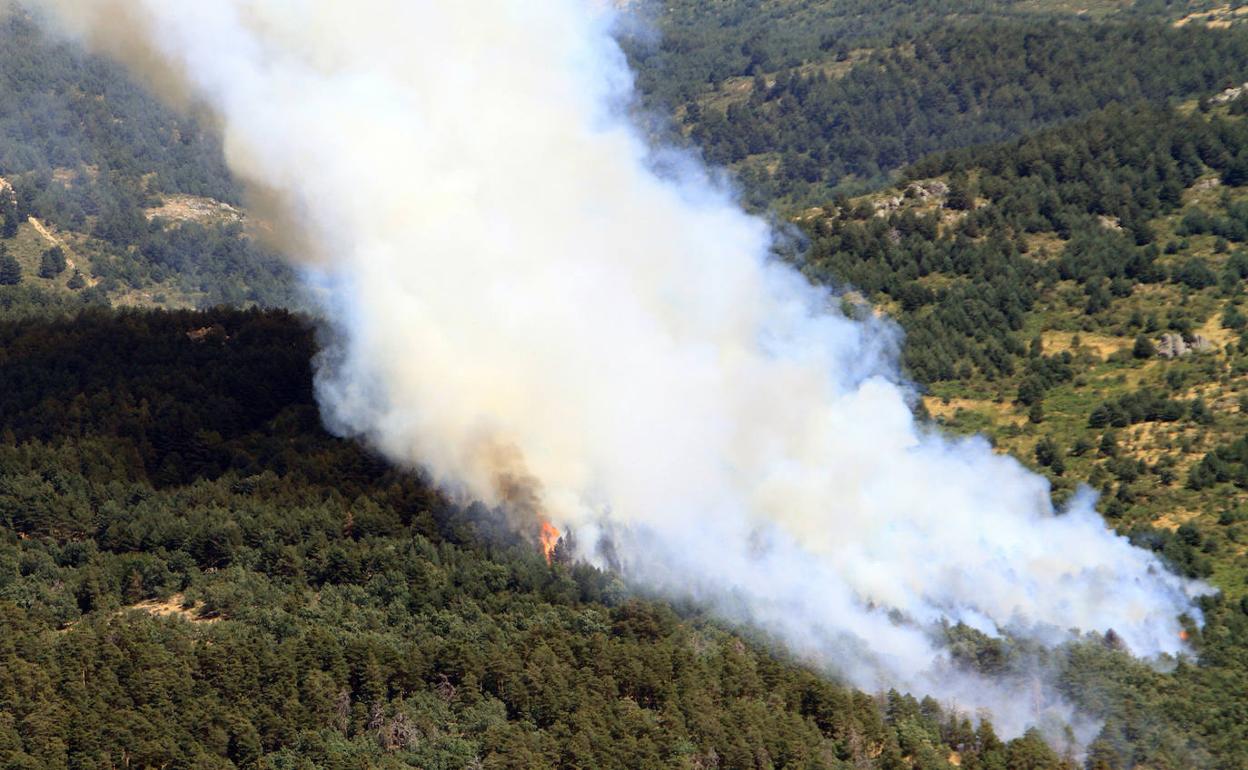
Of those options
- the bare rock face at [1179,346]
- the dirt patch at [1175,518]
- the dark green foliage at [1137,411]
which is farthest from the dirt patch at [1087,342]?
the dirt patch at [1175,518]

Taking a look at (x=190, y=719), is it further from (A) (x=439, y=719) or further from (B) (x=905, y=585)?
(B) (x=905, y=585)

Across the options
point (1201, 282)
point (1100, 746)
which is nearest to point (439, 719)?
point (1100, 746)

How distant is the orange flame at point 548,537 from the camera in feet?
356

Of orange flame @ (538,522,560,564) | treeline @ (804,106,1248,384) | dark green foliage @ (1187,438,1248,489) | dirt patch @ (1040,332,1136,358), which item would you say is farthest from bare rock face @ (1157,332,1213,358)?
orange flame @ (538,522,560,564)

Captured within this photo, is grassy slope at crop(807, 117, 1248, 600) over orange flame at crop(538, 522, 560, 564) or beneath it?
over

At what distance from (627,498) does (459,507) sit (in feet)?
29.4

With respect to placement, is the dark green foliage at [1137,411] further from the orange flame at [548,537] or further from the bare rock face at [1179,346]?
the orange flame at [548,537]

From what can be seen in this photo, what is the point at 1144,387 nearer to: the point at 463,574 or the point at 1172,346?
the point at 1172,346

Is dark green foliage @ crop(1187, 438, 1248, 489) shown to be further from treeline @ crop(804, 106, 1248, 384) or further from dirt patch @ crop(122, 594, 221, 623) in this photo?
dirt patch @ crop(122, 594, 221, 623)

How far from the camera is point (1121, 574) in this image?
106 m

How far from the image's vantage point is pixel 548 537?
109 m

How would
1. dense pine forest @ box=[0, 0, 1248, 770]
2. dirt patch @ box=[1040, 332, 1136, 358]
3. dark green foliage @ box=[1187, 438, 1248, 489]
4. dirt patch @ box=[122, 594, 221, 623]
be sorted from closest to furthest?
dense pine forest @ box=[0, 0, 1248, 770] < dirt patch @ box=[122, 594, 221, 623] < dark green foliage @ box=[1187, 438, 1248, 489] < dirt patch @ box=[1040, 332, 1136, 358]

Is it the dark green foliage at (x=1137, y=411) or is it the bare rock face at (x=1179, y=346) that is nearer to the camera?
the dark green foliage at (x=1137, y=411)

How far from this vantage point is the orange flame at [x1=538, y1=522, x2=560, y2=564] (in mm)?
108438
